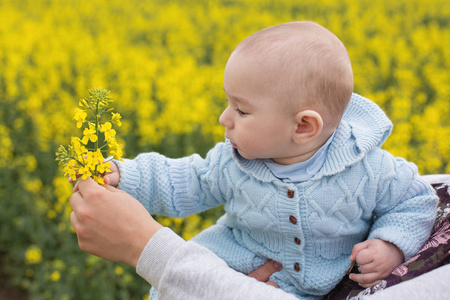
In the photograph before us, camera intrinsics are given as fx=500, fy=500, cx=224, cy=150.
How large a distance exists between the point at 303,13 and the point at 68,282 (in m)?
7.99

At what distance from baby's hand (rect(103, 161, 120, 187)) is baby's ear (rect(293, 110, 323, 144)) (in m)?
0.54

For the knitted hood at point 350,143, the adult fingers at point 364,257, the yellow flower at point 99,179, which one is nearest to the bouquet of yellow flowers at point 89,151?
the yellow flower at point 99,179

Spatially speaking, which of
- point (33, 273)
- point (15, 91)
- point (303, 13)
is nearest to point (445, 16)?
point (303, 13)

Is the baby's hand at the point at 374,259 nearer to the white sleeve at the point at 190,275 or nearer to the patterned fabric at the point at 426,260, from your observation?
the patterned fabric at the point at 426,260

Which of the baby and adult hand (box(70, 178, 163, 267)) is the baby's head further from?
adult hand (box(70, 178, 163, 267))

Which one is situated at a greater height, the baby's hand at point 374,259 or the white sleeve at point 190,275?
the white sleeve at point 190,275

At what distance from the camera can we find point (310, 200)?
146 centimetres

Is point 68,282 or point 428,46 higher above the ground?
point 428,46

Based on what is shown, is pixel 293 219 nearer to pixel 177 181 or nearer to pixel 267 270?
pixel 267 270

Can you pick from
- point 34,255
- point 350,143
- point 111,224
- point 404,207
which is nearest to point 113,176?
point 111,224

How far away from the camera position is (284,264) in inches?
61.5

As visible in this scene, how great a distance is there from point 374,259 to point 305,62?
0.60 metres

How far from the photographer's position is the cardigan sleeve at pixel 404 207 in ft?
4.80

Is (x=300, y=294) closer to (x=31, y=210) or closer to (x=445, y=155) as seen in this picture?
(x=445, y=155)
